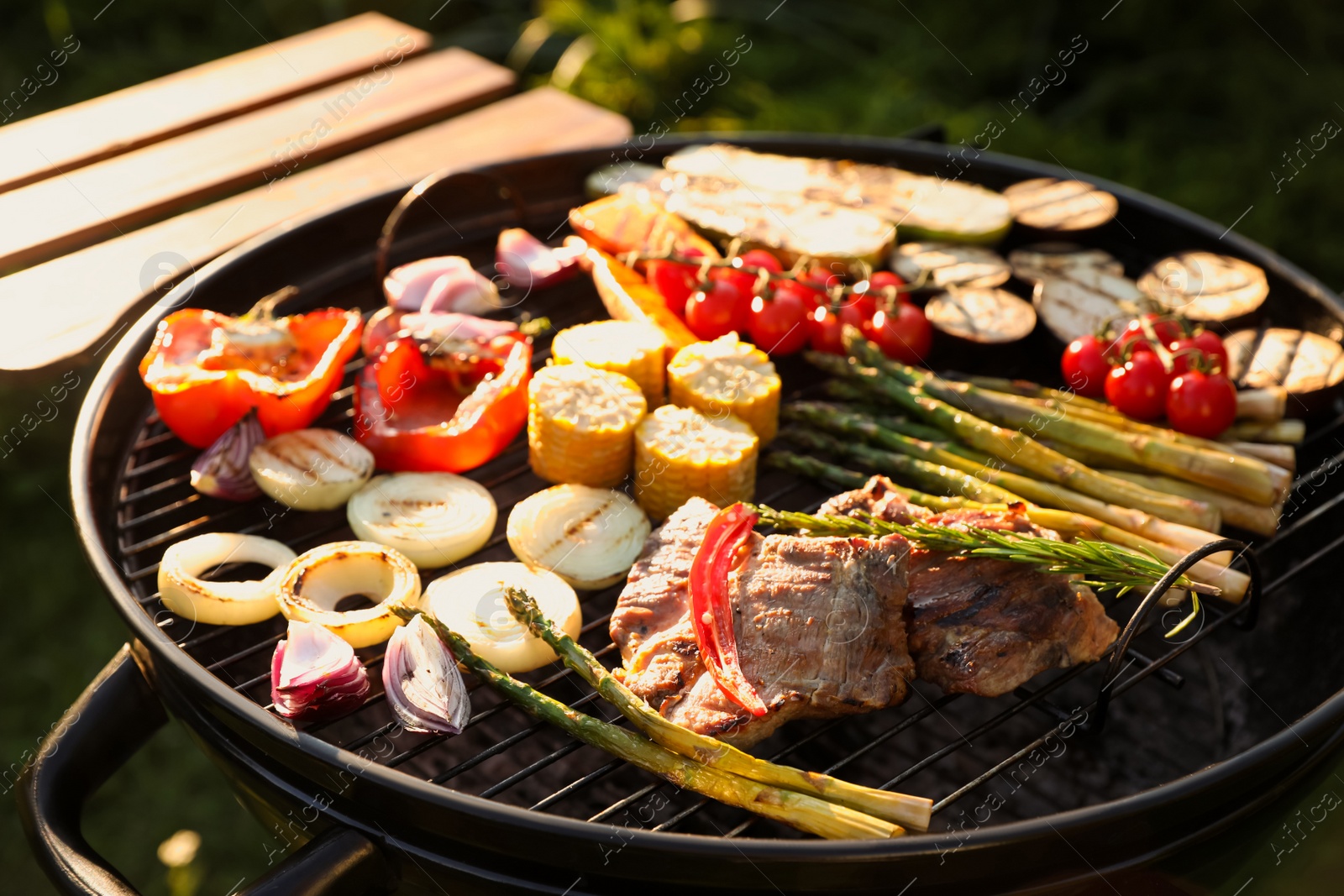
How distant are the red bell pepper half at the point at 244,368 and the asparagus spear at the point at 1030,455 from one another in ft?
7.32

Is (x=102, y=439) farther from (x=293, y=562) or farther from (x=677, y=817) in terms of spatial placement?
(x=677, y=817)

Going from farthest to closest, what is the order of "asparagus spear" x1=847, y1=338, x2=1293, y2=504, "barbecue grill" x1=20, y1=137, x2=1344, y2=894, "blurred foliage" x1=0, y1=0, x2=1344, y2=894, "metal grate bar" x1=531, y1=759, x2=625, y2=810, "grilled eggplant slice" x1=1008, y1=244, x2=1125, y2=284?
1. "blurred foliage" x1=0, y1=0, x2=1344, y2=894
2. "grilled eggplant slice" x1=1008, y1=244, x2=1125, y2=284
3. "asparagus spear" x1=847, y1=338, x2=1293, y2=504
4. "metal grate bar" x1=531, y1=759, x2=625, y2=810
5. "barbecue grill" x1=20, y1=137, x2=1344, y2=894

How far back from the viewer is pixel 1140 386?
14.9 ft

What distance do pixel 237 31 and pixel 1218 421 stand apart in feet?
36.1

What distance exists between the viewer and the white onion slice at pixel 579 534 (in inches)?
156

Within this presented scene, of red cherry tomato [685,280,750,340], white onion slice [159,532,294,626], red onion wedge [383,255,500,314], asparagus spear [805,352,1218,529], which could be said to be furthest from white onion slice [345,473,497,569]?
asparagus spear [805,352,1218,529]

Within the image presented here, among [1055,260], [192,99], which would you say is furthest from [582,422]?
[192,99]

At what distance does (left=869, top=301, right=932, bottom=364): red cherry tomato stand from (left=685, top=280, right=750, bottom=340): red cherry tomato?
2.07 feet

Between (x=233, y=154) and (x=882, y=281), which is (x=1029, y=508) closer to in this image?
(x=882, y=281)

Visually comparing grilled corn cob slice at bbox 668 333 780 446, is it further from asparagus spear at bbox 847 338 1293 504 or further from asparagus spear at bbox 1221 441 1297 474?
asparagus spear at bbox 1221 441 1297 474

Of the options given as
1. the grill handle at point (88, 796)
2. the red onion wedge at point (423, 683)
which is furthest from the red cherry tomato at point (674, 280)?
the grill handle at point (88, 796)

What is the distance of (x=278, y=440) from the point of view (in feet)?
14.3

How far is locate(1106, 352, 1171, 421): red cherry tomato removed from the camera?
4547 millimetres

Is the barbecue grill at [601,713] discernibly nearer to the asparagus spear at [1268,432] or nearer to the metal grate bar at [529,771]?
the metal grate bar at [529,771]
